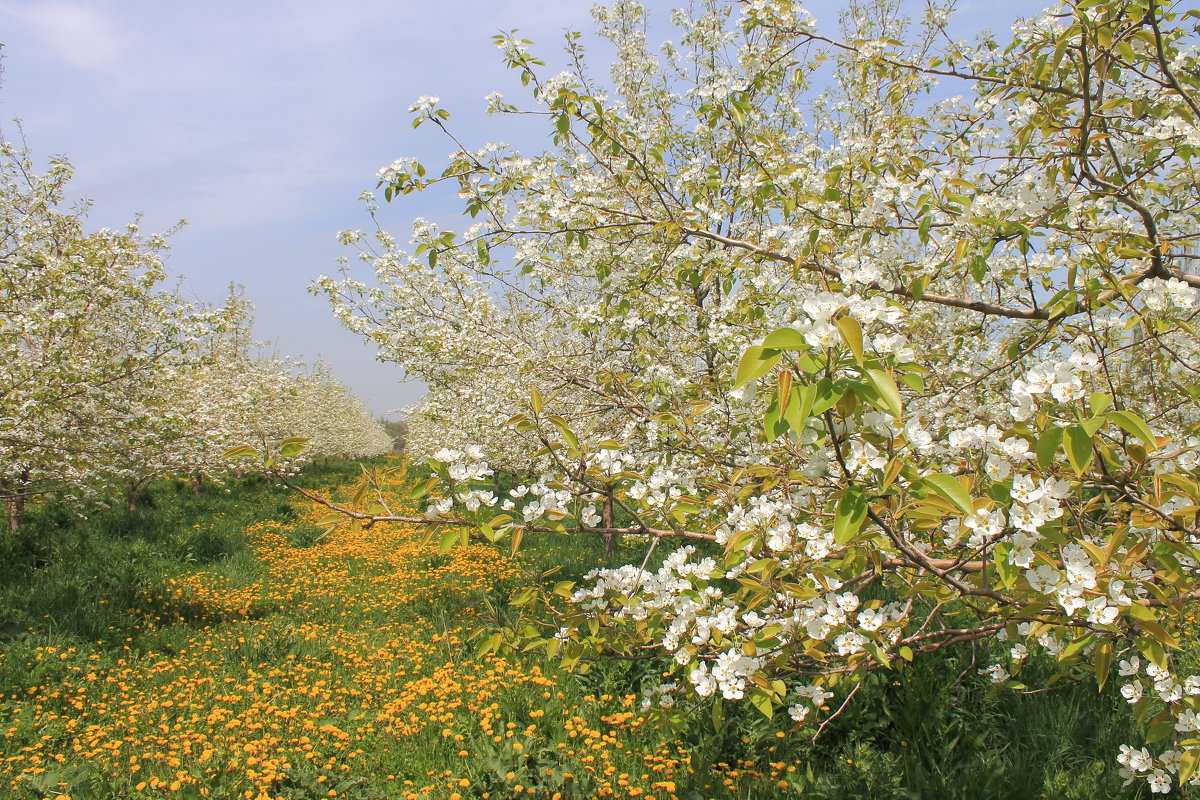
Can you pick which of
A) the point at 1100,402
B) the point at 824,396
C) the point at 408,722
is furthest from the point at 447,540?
the point at 408,722

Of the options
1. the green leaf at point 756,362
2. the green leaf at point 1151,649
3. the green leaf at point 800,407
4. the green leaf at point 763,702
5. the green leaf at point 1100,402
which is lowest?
the green leaf at point 763,702

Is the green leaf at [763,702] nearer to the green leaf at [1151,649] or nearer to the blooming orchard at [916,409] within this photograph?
the blooming orchard at [916,409]

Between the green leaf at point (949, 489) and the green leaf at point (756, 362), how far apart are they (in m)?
0.41

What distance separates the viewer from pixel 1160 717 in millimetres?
1636

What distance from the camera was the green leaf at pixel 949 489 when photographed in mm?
1177

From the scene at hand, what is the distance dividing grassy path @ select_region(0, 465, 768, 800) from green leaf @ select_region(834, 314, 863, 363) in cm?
143

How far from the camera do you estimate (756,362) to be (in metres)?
1.09

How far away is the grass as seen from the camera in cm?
321

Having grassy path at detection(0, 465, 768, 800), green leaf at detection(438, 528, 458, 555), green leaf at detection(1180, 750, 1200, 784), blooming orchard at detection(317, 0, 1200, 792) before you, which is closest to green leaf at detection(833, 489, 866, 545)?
blooming orchard at detection(317, 0, 1200, 792)

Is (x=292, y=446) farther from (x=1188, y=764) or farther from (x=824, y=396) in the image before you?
(x=1188, y=764)

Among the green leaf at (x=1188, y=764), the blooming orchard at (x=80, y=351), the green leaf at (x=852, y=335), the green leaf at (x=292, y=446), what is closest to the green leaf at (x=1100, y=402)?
the green leaf at (x=852, y=335)

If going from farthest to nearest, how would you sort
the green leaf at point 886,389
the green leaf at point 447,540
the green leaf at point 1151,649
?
the green leaf at point 447,540 → the green leaf at point 1151,649 → the green leaf at point 886,389

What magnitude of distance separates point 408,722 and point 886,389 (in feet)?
12.8

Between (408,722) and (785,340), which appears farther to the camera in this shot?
(408,722)
